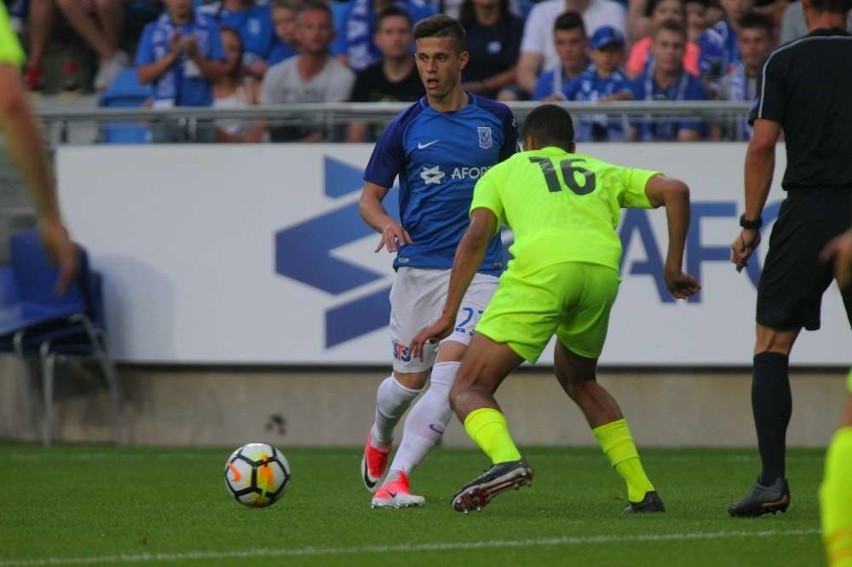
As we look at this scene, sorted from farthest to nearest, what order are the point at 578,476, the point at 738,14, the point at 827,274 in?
the point at 738,14 → the point at 578,476 → the point at 827,274

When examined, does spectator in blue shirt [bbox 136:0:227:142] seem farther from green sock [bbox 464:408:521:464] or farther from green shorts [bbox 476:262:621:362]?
green sock [bbox 464:408:521:464]

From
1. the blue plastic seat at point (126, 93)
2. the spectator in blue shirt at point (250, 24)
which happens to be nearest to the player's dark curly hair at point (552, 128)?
the blue plastic seat at point (126, 93)

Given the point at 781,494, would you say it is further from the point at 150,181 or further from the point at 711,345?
the point at 150,181

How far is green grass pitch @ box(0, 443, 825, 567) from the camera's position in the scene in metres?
6.54

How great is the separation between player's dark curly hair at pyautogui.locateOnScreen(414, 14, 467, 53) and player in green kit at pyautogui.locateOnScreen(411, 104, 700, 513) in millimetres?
1221

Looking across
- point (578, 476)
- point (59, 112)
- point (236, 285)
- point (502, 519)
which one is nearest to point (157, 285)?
point (236, 285)

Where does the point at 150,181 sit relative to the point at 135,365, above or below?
above

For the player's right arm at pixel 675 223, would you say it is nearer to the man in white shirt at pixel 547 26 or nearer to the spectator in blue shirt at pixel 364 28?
the man in white shirt at pixel 547 26

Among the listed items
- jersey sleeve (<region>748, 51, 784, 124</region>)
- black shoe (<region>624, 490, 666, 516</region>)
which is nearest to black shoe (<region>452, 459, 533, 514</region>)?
black shoe (<region>624, 490, 666, 516</region>)

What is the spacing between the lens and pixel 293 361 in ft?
44.0

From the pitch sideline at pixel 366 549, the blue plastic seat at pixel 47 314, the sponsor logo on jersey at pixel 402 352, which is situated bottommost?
the blue plastic seat at pixel 47 314

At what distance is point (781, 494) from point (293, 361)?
20.7 feet

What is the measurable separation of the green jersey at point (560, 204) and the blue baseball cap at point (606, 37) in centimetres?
618

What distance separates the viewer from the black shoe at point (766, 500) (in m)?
7.68
